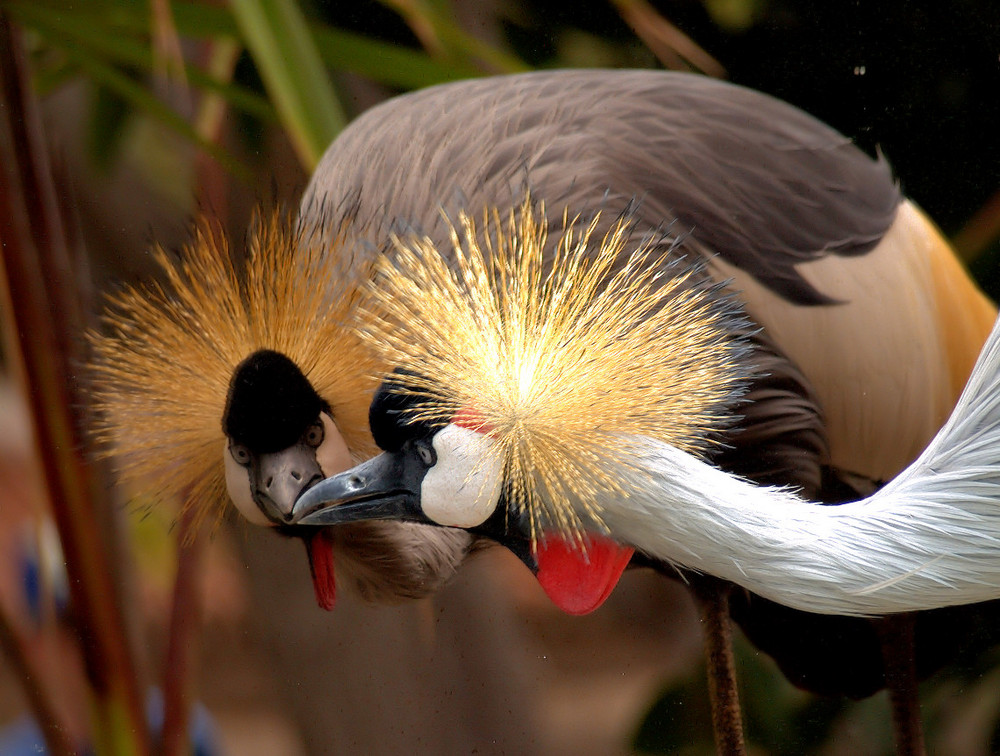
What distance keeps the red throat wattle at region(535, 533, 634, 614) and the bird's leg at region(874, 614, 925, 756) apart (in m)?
0.36

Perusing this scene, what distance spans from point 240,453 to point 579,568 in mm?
261

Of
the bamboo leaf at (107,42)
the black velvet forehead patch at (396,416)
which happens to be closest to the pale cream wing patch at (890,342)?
the black velvet forehead patch at (396,416)

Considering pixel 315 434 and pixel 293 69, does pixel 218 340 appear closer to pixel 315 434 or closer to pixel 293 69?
pixel 315 434

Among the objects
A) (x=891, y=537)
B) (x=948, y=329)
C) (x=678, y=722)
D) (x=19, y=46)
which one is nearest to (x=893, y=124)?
(x=948, y=329)

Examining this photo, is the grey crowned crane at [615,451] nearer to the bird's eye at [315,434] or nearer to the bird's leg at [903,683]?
the bird's eye at [315,434]

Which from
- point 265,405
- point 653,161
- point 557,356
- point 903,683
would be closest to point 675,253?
point 653,161

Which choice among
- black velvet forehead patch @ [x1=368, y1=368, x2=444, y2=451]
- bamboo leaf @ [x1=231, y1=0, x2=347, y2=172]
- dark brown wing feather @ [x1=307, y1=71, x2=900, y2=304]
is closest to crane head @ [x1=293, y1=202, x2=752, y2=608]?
black velvet forehead patch @ [x1=368, y1=368, x2=444, y2=451]

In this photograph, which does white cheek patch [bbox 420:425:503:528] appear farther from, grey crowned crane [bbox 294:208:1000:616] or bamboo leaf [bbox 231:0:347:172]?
bamboo leaf [bbox 231:0:347:172]

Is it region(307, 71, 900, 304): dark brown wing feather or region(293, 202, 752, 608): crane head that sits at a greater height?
region(307, 71, 900, 304): dark brown wing feather

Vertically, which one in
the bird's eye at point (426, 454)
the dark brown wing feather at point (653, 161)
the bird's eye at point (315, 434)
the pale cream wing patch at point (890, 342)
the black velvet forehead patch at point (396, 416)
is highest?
the dark brown wing feather at point (653, 161)

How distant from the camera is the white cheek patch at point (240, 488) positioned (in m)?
0.72

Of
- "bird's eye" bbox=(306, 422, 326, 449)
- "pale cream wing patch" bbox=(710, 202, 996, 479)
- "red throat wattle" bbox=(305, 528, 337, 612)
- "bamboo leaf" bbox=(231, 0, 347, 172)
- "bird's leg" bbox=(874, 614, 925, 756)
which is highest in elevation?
"bamboo leaf" bbox=(231, 0, 347, 172)

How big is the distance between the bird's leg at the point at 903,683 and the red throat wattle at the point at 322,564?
518 mm

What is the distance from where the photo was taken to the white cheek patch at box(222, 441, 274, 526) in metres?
0.72
